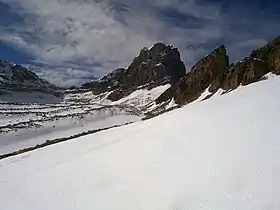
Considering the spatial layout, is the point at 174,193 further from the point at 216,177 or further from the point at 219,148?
the point at 219,148

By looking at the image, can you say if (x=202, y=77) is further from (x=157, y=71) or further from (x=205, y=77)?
(x=157, y=71)

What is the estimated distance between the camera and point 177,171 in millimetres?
10906

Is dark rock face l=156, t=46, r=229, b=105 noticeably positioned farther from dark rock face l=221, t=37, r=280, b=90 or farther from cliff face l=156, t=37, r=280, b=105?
dark rock face l=221, t=37, r=280, b=90

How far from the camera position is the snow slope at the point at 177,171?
9094mm

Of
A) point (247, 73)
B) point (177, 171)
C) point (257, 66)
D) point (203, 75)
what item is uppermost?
point (203, 75)

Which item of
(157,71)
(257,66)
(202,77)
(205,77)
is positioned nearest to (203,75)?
(202,77)

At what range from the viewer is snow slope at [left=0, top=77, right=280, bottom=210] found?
29.8 feet

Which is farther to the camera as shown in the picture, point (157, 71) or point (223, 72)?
point (157, 71)

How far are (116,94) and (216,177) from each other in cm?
15568

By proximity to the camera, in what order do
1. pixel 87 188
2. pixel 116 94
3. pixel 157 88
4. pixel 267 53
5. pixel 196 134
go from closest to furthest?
1. pixel 87 188
2. pixel 196 134
3. pixel 267 53
4. pixel 157 88
5. pixel 116 94

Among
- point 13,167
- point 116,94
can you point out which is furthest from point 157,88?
point 13,167

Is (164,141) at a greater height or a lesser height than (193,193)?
greater

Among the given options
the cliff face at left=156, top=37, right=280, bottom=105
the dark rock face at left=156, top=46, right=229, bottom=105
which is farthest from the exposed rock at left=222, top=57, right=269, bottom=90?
the dark rock face at left=156, top=46, right=229, bottom=105

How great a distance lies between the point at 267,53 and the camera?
43.5 metres
